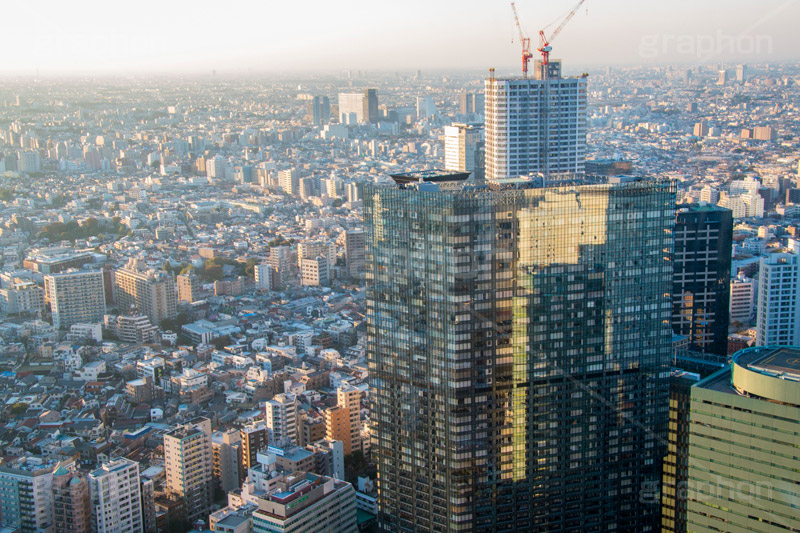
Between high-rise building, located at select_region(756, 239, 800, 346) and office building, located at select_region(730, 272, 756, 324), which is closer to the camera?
high-rise building, located at select_region(756, 239, 800, 346)

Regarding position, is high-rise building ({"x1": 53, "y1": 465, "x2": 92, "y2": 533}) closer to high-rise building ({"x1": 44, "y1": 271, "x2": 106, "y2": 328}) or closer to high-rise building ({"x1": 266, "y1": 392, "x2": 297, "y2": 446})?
high-rise building ({"x1": 266, "y1": 392, "x2": 297, "y2": 446})

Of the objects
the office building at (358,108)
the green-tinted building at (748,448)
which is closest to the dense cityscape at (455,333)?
the green-tinted building at (748,448)

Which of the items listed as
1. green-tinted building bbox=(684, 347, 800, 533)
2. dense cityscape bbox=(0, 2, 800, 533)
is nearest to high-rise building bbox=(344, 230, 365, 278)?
dense cityscape bbox=(0, 2, 800, 533)

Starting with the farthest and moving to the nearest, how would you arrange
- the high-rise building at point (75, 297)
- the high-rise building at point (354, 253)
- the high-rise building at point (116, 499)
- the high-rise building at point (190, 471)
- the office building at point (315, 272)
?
the high-rise building at point (354, 253), the office building at point (315, 272), the high-rise building at point (75, 297), the high-rise building at point (190, 471), the high-rise building at point (116, 499)

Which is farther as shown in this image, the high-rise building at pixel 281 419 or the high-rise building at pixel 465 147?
the high-rise building at pixel 465 147

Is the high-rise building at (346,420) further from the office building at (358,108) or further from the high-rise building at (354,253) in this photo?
the office building at (358,108)

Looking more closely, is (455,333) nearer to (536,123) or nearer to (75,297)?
(536,123)
